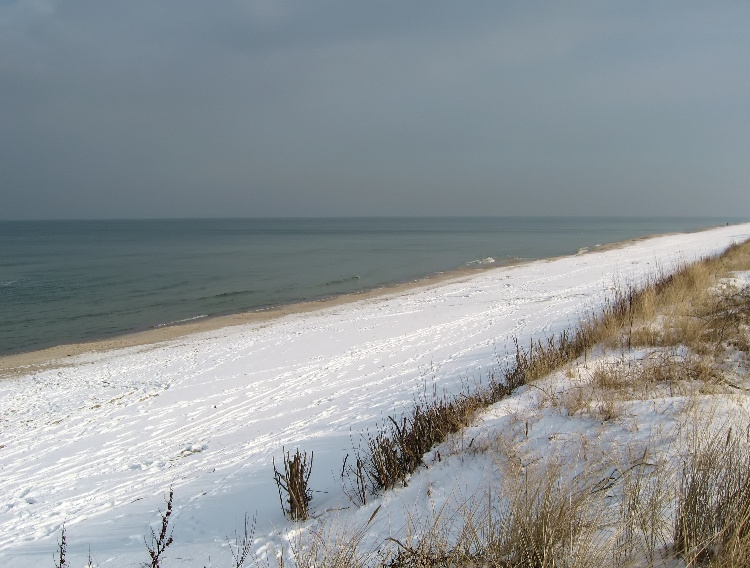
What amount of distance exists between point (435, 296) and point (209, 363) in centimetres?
1032

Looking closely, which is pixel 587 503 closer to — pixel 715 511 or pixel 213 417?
pixel 715 511

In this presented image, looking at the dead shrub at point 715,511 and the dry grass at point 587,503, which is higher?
the dead shrub at point 715,511

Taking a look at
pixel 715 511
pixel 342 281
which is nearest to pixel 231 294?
pixel 342 281

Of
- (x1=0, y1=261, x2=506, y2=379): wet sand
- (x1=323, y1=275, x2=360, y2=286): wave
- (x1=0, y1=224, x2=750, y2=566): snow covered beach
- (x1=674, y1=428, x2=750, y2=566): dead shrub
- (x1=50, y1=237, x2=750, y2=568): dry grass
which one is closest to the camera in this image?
(x1=674, y1=428, x2=750, y2=566): dead shrub

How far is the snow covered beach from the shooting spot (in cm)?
400

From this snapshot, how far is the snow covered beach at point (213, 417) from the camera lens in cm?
400

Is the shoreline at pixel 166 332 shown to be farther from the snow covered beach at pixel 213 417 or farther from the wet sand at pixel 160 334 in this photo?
the snow covered beach at pixel 213 417

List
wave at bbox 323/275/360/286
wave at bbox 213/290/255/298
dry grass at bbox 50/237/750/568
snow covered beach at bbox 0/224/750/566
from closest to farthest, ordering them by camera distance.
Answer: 1. dry grass at bbox 50/237/750/568
2. snow covered beach at bbox 0/224/750/566
3. wave at bbox 213/290/255/298
4. wave at bbox 323/275/360/286

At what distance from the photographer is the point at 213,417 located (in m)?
7.28

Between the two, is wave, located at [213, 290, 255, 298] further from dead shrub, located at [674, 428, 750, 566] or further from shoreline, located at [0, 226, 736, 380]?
dead shrub, located at [674, 428, 750, 566]

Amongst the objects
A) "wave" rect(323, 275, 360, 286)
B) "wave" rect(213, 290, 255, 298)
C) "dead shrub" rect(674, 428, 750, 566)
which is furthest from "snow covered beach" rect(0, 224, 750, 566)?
"wave" rect(323, 275, 360, 286)

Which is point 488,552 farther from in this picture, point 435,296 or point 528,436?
point 435,296

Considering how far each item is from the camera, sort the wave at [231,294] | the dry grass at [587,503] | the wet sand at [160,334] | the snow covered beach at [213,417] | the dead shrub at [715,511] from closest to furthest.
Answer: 1. the dead shrub at [715,511]
2. the dry grass at [587,503]
3. the snow covered beach at [213,417]
4. the wet sand at [160,334]
5. the wave at [231,294]

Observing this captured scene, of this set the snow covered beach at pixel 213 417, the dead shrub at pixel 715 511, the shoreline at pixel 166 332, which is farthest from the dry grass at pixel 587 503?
the shoreline at pixel 166 332
